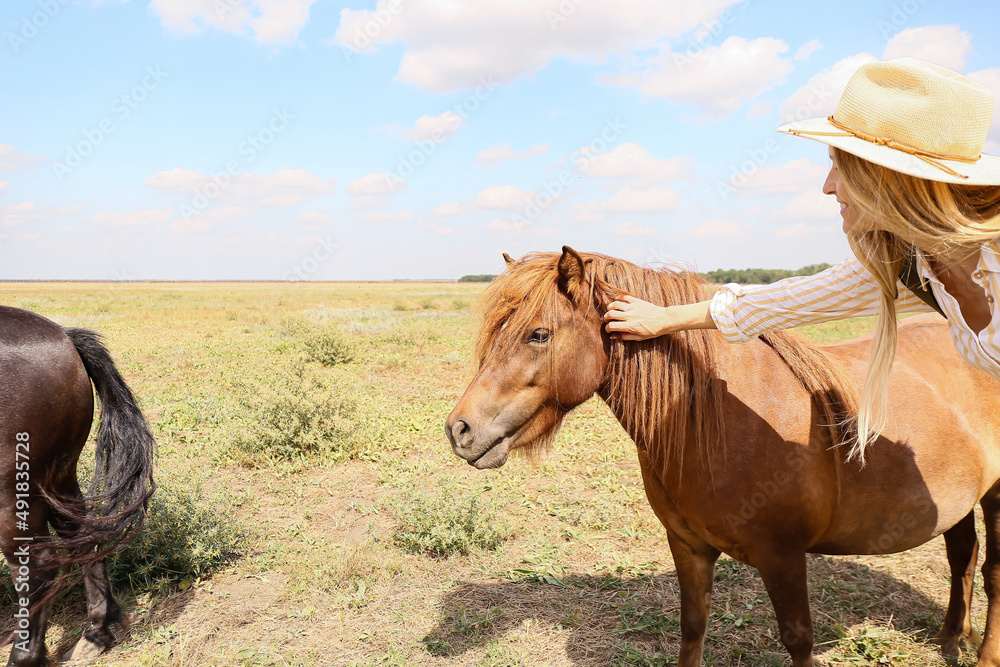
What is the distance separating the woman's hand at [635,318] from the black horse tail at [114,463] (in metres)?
3.10

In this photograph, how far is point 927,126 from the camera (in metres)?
1.37

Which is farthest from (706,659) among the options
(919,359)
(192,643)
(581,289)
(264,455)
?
(264,455)

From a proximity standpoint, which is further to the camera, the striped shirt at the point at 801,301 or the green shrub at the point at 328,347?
the green shrub at the point at 328,347

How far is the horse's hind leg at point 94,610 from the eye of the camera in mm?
3166

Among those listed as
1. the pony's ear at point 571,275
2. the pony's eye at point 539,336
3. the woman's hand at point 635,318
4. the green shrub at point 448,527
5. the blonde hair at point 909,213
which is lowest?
the green shrub at point 448,527

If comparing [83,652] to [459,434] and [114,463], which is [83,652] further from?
[459,434]

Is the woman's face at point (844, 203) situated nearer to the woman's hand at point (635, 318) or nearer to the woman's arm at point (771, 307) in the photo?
the woman's arm at point (771, 307)

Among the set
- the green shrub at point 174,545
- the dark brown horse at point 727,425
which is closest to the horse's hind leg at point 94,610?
the green shrub at point 174,545

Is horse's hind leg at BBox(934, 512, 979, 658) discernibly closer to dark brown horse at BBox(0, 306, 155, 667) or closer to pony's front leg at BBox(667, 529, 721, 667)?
pony's front leg at BBox(667, 529, 721, 667)

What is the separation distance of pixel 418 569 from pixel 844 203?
12.1 ft

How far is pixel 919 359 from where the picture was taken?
9.09 feet

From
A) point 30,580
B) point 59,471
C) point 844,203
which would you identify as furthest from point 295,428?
point 844,203

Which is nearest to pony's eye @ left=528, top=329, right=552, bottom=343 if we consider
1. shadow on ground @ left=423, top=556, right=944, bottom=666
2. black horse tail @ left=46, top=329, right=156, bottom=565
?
shadow on ground @ left=423, top=556, right=944, bottom=666

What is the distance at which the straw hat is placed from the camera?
133 centimetres
